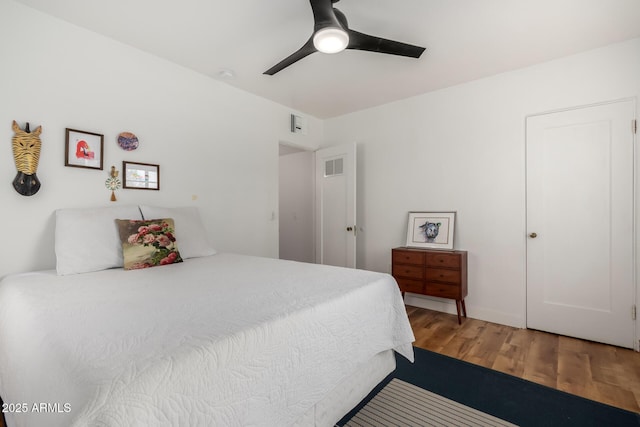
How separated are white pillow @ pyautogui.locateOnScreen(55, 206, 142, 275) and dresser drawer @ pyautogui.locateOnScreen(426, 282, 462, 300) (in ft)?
9.28

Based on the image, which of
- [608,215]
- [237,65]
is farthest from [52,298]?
[608,215]

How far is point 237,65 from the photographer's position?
2875mm

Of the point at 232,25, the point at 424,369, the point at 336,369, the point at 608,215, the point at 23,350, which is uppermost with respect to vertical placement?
the point at 232,25

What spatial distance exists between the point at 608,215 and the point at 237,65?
11.9ft

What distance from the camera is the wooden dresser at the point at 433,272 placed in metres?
3.03

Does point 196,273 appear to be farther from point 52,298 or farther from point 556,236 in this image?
point 556,236

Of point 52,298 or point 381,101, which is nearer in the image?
point 52,298

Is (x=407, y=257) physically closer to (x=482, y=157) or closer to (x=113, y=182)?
(x=482, y=157)

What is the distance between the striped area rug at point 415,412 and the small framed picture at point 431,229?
1867 mm

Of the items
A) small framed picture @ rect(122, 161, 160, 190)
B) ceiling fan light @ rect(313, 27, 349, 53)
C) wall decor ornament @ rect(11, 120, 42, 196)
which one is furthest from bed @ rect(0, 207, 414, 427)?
ceiling fan light @ rect(313, 27, 349, 53)

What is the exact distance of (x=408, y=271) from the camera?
131 inches

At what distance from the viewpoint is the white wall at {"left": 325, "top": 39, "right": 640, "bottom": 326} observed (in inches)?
106

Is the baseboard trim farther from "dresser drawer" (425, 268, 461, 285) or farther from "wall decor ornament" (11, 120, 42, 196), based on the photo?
"wall decor ornament" (11, 120, 42, 196)

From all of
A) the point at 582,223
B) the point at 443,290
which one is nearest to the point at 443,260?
the point at 443,290
